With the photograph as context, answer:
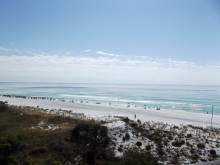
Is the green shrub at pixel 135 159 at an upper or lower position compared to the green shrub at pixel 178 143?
upper

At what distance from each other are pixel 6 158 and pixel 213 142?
21653mm

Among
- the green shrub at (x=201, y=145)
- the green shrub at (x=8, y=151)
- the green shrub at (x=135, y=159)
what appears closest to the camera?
the green shrub at (x=135, y=159)

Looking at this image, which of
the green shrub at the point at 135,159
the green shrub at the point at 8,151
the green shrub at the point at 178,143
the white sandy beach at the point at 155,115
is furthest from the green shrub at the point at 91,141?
the white sandy beach at the point at 155,115

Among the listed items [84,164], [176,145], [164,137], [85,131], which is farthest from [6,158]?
[164,137]

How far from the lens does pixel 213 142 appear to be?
27.9 m

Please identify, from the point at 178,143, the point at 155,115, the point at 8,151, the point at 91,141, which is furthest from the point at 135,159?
the point at 155,115

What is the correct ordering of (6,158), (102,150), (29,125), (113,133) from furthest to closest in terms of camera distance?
(29,125)
(113,133)
(102,150)
(6,158)

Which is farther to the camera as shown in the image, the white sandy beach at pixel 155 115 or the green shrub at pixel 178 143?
the white sandy beach at pixel 155 115

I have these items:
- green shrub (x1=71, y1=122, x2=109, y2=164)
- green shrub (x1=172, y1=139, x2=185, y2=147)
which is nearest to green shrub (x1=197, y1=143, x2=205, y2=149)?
green shrub (x1=172, y1=139, x2=185, y2=147)

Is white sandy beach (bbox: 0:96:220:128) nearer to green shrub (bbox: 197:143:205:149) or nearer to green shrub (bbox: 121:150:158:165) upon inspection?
green shrub (bbox: 197:143:205:149)

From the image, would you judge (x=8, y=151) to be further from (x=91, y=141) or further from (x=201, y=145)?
(x=201, y=145)

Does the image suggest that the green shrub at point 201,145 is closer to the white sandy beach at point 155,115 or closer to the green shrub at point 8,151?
the green shrub at point 8,151

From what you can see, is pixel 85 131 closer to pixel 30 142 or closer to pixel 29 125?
pixel 30 142

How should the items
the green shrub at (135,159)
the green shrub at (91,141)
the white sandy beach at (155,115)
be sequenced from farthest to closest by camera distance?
the white sandy beach at (155,115) < the green shrub at (91,141) < the green shrub at (135,159)
